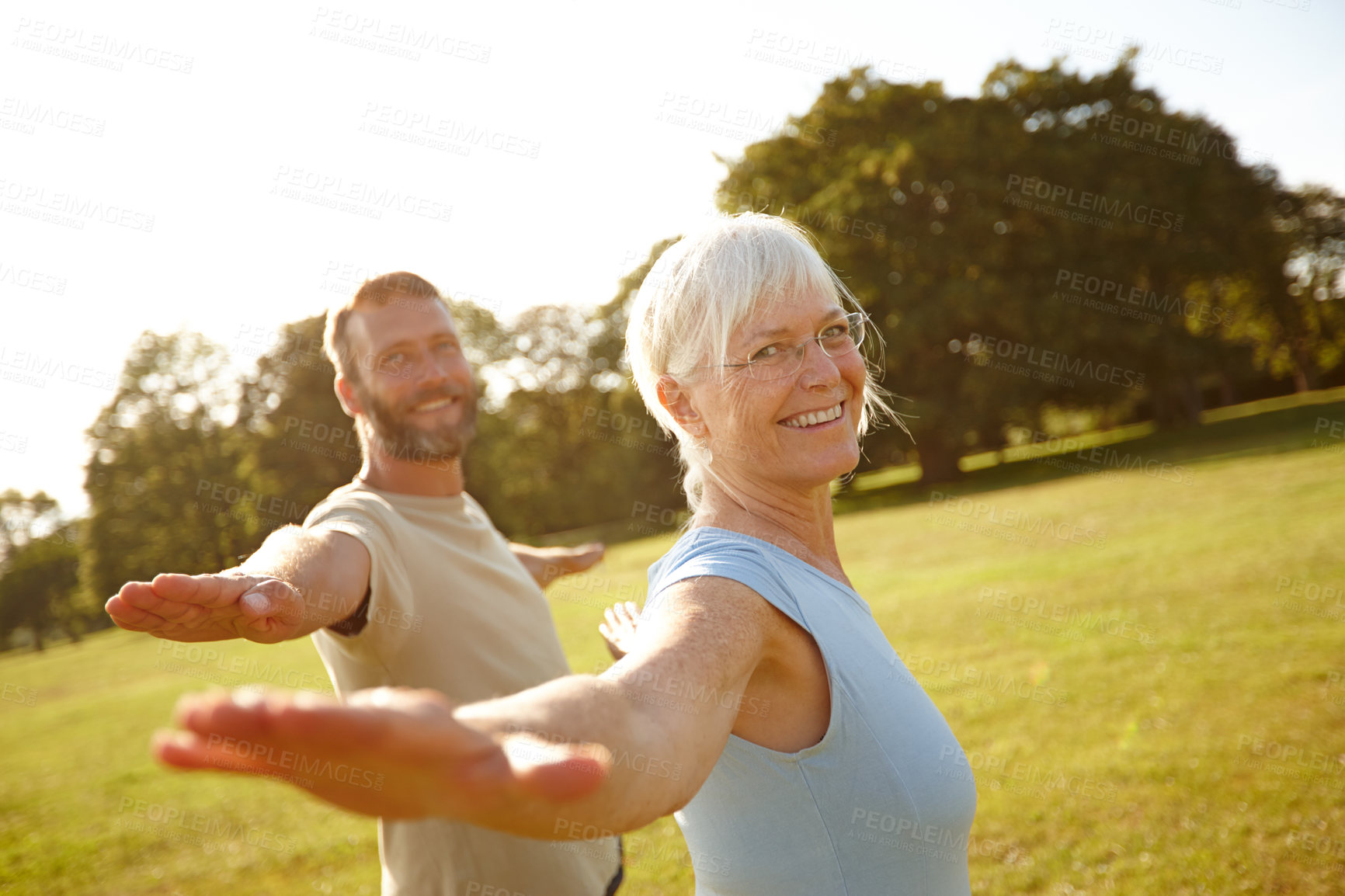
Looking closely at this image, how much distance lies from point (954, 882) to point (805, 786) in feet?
1.93

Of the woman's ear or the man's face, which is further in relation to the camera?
the man's face

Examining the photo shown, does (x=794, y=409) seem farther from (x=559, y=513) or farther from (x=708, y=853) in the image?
(x=559, y=513)

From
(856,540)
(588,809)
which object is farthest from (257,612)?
(856,540)

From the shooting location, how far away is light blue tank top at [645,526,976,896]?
5.57 ft

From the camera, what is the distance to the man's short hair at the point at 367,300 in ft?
11.3

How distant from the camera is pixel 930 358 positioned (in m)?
31.5

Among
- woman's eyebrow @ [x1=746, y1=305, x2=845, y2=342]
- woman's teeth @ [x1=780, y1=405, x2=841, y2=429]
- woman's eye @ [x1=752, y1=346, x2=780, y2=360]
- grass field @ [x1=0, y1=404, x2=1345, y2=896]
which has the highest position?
woman's eyebrow @ [x1=746, y1=305, x2=845, y2=342]

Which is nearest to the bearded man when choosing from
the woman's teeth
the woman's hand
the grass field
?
the woman's hand

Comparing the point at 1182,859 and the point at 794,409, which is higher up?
the point at 794,409

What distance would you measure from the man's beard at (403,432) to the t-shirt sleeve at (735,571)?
5.85 feet

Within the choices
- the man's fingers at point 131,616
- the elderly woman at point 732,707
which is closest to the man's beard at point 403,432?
the elderly woman at point 732,707

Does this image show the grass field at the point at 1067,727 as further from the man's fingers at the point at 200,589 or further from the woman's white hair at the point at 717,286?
the man's fingers at the point at 200,589

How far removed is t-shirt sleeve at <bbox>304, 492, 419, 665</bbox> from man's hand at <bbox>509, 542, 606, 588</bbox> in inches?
51.1

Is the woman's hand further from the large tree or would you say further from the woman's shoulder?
the large tree
